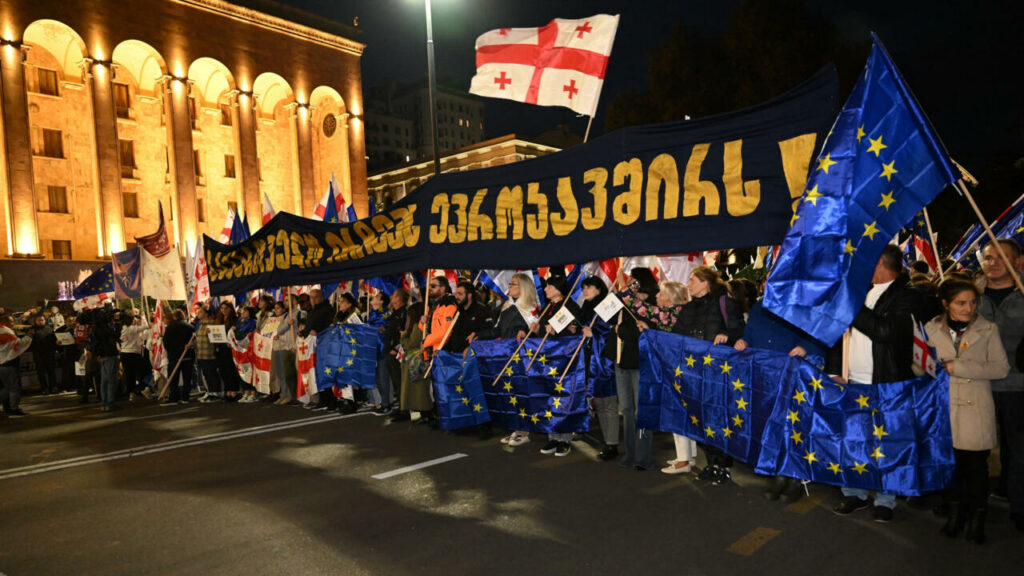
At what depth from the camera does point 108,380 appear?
1180cm

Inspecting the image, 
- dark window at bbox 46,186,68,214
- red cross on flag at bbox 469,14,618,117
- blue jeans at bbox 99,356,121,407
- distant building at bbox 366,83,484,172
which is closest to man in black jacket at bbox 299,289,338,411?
blue jeans at bbox 99,356,121,407

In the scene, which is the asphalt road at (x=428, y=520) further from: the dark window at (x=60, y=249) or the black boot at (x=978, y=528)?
the dark window at (x=60, y=249)

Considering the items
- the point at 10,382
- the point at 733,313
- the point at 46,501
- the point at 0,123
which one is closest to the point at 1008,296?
the point at 733,313

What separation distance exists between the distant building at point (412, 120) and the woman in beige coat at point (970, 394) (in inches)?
5100

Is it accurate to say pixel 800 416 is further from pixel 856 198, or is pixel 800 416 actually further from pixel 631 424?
pixel 631 424

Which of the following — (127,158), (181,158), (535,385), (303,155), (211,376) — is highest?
(303,155)

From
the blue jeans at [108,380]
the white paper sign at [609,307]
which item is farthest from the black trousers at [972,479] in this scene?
the blue jeans at [108,380]

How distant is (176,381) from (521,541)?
10.5 metres

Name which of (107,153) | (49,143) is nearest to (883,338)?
(107,153)

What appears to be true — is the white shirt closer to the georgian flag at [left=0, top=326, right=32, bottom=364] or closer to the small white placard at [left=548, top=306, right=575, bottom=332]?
the small white placard at [left=548, top=306, right=575, bottom=332]

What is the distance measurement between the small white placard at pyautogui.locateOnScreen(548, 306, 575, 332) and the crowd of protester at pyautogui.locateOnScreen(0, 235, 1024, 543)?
Result: 19 cm

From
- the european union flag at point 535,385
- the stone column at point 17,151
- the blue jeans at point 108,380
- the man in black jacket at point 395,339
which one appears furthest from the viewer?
the stone column at point 17,151

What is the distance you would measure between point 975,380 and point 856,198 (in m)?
1.43

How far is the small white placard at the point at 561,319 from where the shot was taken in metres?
6.51
